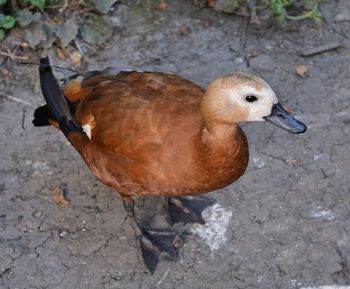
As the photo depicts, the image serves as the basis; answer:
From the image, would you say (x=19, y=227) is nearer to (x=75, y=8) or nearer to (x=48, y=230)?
(x=48, y=230)

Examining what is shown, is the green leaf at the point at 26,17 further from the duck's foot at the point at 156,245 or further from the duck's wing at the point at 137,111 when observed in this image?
the duck's foot at the point at 156,245

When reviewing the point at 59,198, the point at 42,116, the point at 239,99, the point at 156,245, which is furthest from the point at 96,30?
the point at 239,99

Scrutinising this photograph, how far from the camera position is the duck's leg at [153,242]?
163 inches

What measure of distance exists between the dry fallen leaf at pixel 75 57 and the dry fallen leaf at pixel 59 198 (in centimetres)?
116

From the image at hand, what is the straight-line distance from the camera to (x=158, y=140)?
355 cm

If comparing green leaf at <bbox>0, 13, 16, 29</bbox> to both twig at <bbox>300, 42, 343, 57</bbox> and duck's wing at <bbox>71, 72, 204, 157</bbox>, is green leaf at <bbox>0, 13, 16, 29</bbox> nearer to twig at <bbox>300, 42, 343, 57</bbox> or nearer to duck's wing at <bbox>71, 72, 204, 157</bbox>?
duck's wing at <bbox>71, 72, 204, 157</bbox>

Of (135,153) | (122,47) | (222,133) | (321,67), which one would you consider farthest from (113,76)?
(321,67)

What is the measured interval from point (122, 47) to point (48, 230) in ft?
5.57

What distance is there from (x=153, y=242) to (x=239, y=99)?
1304mm

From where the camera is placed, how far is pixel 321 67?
5184 millimetres

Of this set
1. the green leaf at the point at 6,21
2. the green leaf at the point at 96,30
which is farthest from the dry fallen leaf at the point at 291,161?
the green leaf at the point at 6,21

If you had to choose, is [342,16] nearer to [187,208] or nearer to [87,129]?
[187,208]

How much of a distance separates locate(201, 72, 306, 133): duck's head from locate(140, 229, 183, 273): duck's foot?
1079 millimetres

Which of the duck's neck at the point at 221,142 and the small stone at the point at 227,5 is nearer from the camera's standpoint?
the duck's neck at the point at 221,142
